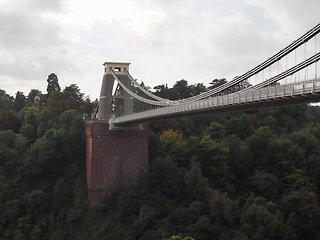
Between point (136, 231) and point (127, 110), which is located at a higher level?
point (127, 110)

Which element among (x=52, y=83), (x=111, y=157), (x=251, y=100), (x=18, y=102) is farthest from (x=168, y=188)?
(x=52, y=83)

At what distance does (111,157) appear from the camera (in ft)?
96.2

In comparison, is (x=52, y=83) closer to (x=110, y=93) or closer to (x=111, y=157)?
(x=110, y=93)

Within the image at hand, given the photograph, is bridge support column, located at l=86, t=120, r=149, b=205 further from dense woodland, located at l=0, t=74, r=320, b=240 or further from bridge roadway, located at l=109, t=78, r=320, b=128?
bridge roadway, located at l=109, t=78, r=320, b=128

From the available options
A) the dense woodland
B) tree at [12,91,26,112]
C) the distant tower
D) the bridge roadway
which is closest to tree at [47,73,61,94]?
tree at [12,91,26,112]

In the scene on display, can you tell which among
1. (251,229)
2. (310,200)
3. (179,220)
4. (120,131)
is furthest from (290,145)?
(120,131)

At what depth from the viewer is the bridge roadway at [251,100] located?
1282 cm

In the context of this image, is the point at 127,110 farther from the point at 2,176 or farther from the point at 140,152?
the point at 2,176

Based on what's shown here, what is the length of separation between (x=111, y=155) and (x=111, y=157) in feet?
0.53

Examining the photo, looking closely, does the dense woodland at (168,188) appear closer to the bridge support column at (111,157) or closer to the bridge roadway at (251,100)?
the bridge support column at (111,157)

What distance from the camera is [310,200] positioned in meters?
23.8

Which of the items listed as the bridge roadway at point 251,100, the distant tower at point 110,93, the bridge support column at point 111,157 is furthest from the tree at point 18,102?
the bridge roadway at point 251,100

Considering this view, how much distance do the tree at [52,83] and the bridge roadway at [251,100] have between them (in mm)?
24888

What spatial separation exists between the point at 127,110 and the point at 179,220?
444 inches
